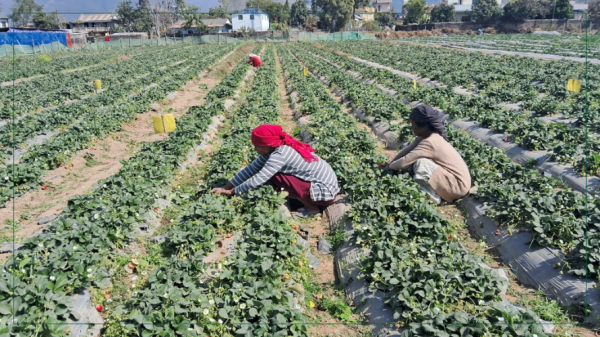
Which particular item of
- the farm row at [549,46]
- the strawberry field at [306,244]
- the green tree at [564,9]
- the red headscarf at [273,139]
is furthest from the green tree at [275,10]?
the red headscarf at [273,139]

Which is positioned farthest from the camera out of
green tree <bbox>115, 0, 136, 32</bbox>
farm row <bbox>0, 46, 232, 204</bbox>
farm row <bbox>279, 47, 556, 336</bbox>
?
green tree <bbox>115, 0, 136, 32</bbox>

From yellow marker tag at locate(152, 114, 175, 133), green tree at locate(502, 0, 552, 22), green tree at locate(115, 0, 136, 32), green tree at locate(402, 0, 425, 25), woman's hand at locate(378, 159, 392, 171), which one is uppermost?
green tree at locate(402, 0, 425, 25)

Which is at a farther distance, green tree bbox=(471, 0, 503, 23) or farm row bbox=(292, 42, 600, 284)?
green tree bbox=(471, 0, 503, 23)

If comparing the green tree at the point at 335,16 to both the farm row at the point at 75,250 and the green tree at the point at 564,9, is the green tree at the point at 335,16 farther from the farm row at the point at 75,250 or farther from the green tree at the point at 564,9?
the farm row at the point at 75,250

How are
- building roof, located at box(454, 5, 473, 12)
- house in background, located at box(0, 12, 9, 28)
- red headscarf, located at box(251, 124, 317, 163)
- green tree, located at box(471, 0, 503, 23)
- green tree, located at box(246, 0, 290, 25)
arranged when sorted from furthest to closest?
building roof, located at box(454, 5, 473, 12) → green tree, located at box(246, 0, 290, 25) → green tree, located at box(471, 0, 503, 23) → house in background, located at box(0, 12, 9, 28) → red headscarf, located at box(251, 124, 317, 163)

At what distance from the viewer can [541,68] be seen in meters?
17.7

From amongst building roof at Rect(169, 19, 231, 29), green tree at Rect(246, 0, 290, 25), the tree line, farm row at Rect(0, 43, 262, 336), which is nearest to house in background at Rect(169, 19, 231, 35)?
building roof at Rect(169, 19, 231, 29)

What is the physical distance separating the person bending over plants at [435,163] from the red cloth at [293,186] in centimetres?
120

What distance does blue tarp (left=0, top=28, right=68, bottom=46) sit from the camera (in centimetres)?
4061

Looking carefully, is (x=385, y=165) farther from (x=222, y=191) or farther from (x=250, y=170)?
(x=222, y=191)

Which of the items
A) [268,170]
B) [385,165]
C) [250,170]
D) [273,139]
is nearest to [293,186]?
[268,170]

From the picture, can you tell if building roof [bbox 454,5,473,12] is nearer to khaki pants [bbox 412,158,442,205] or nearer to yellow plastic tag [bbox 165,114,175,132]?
yellow plastic tag [bbox 165,114,175,132]

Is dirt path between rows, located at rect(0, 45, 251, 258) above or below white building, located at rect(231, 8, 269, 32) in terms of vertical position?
below

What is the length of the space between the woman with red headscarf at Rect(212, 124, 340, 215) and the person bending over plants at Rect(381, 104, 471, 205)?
1101 mm
